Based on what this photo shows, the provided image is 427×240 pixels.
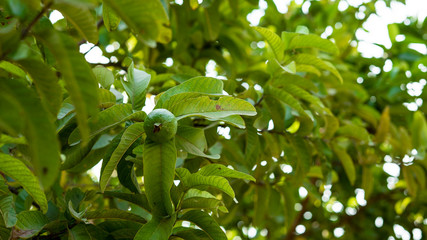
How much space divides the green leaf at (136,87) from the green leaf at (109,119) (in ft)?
0.22

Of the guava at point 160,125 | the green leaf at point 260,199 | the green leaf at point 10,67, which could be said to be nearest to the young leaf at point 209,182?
the guava at point 160,125

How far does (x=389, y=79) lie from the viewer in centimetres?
218

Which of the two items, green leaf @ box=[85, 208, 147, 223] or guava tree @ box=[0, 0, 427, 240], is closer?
guava tree @ box=[0, 0, 427, 240]

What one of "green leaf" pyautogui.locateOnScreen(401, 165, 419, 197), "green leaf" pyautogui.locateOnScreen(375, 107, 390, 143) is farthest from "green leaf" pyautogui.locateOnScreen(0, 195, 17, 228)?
"green leaf" pyautogui.locateOnScreen(401, 165, 419, 197)

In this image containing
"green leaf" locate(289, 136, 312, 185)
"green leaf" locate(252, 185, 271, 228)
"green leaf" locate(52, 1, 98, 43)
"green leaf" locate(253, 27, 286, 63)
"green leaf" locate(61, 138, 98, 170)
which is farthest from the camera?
"green leaf" locate(252, 185, 271, 228)

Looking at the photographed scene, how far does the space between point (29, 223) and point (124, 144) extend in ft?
0.85

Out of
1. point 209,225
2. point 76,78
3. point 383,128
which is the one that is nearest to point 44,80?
point 76,78

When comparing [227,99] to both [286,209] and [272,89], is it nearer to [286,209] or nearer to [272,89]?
[272,89]

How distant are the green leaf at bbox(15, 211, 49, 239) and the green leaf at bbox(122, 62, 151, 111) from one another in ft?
0.97

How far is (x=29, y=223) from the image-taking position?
919 millimetres

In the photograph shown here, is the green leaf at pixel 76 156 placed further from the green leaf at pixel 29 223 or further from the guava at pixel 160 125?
the guava at pixel 160 125

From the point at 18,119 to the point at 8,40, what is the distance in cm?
12

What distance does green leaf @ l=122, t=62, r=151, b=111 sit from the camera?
966 mm

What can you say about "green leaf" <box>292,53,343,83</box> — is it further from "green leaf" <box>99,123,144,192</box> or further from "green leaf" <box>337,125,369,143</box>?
"green leaf" <box>99,123,144,192</box>
